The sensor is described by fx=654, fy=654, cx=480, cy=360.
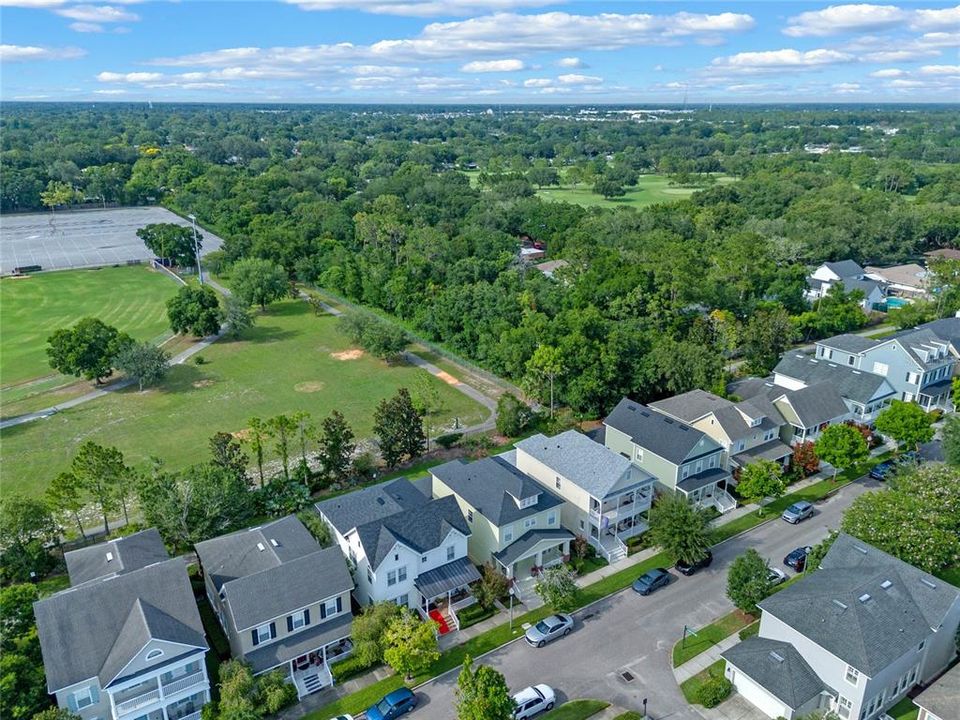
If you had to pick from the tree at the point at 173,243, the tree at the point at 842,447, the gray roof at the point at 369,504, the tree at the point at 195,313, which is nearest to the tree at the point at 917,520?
the tree at the point at 842,447

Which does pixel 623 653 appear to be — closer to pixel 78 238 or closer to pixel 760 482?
pixel 760 482

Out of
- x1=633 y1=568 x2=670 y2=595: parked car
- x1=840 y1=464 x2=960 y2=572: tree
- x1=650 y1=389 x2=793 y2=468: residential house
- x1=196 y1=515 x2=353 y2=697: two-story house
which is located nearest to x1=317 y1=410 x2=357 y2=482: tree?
x1=196 y1=515 x2=353 y2=697: two-story house

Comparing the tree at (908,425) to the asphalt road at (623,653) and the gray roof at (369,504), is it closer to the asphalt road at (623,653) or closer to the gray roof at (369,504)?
the asphalt road at (623,653)

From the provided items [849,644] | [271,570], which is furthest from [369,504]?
[849,644]

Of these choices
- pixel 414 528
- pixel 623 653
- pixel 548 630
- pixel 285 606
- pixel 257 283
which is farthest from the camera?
pixel 257 283

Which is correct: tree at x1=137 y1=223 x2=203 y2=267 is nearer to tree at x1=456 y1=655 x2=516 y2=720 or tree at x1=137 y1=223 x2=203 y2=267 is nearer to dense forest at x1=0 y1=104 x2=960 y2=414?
dense forest at x1=0 y1=104 x2=960 y2=414

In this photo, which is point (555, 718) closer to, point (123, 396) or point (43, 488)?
point (43, 488)
